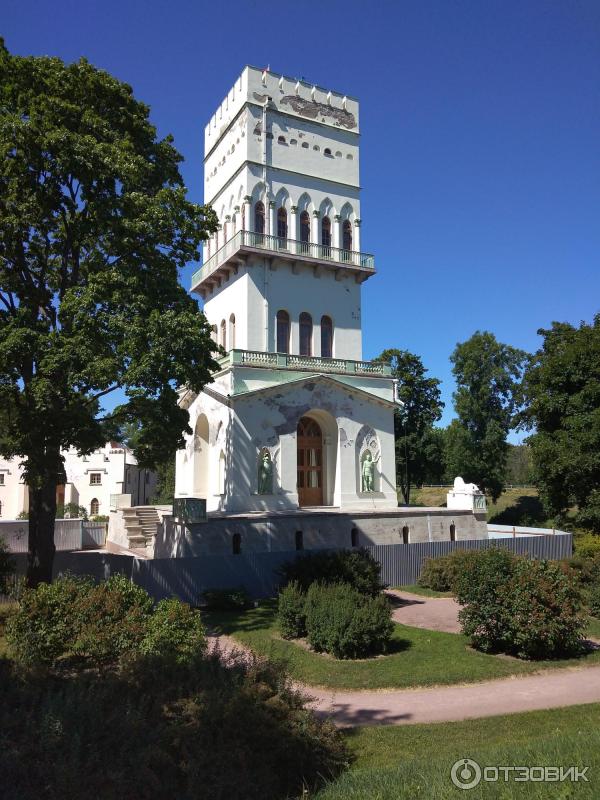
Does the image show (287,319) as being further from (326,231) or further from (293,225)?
(326,231)

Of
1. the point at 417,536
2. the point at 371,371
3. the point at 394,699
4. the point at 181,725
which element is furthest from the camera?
the point at 371,371

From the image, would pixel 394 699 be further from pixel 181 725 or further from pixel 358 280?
pixel 358 280

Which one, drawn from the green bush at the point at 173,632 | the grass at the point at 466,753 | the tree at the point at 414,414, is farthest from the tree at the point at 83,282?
the tree at the point at 414,414

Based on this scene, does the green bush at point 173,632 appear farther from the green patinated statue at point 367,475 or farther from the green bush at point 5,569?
the green patinated statue at point 367,475

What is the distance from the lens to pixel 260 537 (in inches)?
872

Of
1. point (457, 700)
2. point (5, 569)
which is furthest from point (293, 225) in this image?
point (457, 700)

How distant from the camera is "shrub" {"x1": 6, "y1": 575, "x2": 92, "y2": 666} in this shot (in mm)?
11961

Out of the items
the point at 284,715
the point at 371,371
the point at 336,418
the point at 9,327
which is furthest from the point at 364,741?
the point at 371,371

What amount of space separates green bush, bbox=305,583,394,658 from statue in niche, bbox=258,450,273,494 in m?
10.9

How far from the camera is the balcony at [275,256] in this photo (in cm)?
2878

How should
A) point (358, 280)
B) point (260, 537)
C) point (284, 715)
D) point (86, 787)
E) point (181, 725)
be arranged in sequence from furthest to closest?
point (358, 280), point (260, 537), point (284, 715), point (181, 725), point (86, 787)

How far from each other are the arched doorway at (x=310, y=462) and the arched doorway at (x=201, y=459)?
16.3 ft

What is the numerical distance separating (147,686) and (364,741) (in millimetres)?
3229

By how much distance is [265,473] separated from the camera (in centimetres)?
2572
